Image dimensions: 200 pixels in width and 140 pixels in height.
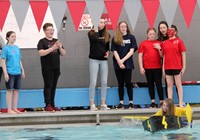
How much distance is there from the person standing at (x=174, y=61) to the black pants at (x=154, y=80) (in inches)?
10.1

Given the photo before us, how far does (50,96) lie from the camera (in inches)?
388

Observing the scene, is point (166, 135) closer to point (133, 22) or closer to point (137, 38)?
point (133, 22)

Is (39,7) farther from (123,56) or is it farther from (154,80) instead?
(154,80)

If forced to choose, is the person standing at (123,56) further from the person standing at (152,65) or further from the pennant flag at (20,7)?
the pennant flag at (20,7)

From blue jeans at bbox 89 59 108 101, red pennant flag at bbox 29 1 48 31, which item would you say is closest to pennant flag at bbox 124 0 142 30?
red pennant flag at bbox 29 1 48 31

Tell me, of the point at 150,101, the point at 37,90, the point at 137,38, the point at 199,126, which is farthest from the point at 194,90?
the point at 37,90

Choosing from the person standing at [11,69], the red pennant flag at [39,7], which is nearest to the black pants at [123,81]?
the person standing at [11,69]

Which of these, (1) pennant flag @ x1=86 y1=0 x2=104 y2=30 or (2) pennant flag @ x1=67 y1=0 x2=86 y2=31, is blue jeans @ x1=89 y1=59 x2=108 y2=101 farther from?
(1) pennant flag @ x1=86 y1=0 x2=104 y2=30

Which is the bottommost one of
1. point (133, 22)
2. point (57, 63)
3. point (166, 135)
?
point (166, 135)

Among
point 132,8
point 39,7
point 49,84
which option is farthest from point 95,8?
point 49,84

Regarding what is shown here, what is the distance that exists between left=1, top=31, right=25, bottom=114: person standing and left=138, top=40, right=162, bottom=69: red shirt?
255 cm

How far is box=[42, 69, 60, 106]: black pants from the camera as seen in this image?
9.77 meters

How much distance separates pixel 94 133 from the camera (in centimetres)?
773

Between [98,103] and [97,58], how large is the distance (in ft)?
3.57
